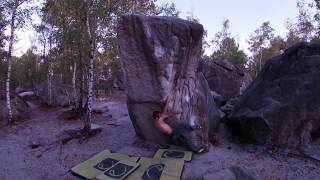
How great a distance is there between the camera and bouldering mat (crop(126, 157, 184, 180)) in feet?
43.7

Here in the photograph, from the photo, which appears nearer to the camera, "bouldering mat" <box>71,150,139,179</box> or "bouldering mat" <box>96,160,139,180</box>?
"bouldering mat" <box>96,160,139,180</box>

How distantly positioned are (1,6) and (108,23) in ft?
32.3

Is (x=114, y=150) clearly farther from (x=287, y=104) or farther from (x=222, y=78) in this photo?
(x=222, y=78)

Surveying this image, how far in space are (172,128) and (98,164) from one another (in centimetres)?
351

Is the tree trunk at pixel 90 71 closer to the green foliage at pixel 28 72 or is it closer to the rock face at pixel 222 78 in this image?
the rock face at pixel 222 78

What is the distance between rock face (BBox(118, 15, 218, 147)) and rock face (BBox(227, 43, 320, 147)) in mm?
2214

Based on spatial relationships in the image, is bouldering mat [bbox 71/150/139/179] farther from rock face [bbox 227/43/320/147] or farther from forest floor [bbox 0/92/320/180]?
rock face [bbox 227/43/320/147]

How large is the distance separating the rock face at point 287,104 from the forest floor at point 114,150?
3.09 feet

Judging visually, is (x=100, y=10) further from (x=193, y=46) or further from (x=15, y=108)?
(x=15, y=108)

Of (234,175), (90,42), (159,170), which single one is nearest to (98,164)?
(159,170)

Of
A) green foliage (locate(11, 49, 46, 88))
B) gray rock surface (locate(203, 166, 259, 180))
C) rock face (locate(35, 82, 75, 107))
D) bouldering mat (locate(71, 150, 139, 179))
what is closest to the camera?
gray rock surface (locate(203, 166, 259, 180))

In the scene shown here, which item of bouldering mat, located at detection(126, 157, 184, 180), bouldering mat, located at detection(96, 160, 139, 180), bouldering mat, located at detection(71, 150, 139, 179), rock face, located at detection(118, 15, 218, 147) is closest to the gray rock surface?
bouldering mat, located at detection(126, 157, 184, 180)

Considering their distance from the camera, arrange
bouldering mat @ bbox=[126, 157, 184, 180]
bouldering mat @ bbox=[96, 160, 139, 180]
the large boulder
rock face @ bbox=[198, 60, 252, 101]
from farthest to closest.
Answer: rock face @ bbox=[198, 60, 252, 101] < the large boulder < bouldering mat @ bbox=[96, 160, 139, 180] < bouldering mat @ bbox=[126, 157, 184, 180]

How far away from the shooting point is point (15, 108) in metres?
30.2
